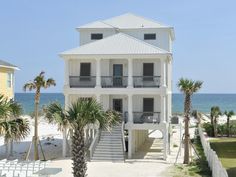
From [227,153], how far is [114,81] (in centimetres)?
1010

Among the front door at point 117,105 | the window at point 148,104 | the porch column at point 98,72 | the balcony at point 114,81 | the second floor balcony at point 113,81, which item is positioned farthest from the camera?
the front door at point 117,105

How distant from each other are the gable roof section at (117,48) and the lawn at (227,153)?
8581 mm

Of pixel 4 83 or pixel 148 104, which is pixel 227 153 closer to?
pixel 148 104

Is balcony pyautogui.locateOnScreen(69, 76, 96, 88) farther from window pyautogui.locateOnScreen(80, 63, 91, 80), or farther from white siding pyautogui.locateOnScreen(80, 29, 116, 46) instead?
white siding pyautogui.locateOnScreen(80, 29, 116, 46)

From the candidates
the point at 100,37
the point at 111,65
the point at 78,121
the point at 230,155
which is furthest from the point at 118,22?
the point at 78,121

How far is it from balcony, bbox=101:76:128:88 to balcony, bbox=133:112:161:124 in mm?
2489

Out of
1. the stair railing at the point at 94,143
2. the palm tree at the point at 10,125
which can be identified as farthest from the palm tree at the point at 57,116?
the stair railing at the point at 94,143

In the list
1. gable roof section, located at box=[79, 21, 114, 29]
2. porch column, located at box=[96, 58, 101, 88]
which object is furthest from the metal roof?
porch column, located at box=[96, 58, 101, 88]

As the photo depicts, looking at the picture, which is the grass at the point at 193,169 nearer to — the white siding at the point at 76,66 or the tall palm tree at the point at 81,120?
the tall palm tree at the point at 81,120

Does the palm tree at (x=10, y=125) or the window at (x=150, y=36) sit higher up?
the window at (x=150, y=36)

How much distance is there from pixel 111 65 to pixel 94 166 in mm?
10572

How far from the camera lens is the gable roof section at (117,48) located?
35.5 meters

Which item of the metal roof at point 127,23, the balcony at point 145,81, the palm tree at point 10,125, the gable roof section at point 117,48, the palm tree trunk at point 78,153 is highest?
the metal roof at point 127,23

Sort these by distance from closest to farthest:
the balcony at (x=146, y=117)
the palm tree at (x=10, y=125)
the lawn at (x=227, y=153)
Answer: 1. the palm tree at (x=10, y=125)
2. the lawn at (x=227, y=153)
3. the balcony at (x=146, y=117)
